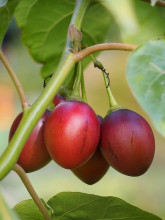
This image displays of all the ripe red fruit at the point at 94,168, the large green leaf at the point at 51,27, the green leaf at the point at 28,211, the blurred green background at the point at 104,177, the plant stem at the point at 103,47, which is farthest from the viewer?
the blurred green background at the point at 104,177

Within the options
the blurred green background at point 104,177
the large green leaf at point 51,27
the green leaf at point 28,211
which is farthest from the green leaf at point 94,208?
the blurred green background at point 104,177

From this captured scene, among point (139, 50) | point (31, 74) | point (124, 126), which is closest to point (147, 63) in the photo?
point (139, 50)

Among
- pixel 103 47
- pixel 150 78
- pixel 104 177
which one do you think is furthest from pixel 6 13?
pixel 104 177

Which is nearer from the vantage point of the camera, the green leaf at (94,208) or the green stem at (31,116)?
the green stem at (31,116)

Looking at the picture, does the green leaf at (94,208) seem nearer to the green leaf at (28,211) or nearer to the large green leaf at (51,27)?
the green leaf at (28,211)

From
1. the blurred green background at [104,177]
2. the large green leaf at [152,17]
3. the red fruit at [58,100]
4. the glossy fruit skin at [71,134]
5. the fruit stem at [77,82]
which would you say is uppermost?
the large green leaf at [152,17]

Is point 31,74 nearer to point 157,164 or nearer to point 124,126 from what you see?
point 157,164
